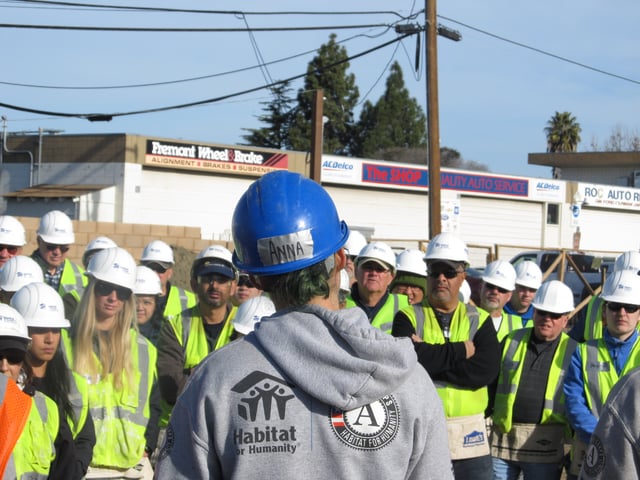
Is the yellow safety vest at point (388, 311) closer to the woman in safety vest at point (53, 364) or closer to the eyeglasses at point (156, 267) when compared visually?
the woman in safety vest at point (53, 364)

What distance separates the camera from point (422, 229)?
41.1 m

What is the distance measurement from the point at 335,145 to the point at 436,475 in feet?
210

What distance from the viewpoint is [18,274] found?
22.3ft

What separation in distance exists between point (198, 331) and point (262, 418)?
4670 millimetres

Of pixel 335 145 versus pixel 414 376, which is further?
pixel 335 145

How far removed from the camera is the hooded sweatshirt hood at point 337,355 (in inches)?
84.5

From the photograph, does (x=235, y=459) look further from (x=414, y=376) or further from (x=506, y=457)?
(x=506, y=457)

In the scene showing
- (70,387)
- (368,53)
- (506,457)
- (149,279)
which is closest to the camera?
(70,387)

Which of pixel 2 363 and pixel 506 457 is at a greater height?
pixel 2 363

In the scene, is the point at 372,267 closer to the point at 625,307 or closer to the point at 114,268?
the point at 625,307

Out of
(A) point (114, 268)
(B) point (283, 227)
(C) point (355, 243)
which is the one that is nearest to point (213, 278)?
(A) point (114, 268)

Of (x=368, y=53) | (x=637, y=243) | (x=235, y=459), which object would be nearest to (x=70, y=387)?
(x=235, y=459)

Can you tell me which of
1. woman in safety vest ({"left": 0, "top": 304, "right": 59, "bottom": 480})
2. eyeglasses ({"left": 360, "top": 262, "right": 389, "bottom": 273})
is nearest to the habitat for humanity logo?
woman in safety vest ({"left": 0, "top": 304, "right": 59, "bottom": 480})

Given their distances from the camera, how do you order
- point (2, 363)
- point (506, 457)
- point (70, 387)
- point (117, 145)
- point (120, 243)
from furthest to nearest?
1. point (117, 145)
2. point (120, 243)
3. point (506, 457)
4. point (70, 387)
5. point (2, 363)
